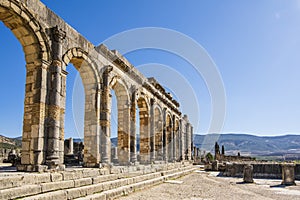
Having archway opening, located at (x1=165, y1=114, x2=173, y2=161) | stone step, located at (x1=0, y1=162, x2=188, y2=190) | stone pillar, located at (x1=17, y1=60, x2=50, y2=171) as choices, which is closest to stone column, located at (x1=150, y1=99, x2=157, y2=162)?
archway opening, located at (x1=165, y1=114, x2=173, y2=161)

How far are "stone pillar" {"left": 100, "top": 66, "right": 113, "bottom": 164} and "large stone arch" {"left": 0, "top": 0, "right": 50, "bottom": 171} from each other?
3.09m

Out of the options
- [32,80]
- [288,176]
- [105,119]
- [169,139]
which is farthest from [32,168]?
[169,139]

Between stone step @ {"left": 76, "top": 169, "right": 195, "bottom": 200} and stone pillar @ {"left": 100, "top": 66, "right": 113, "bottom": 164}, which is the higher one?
stone pillar @ {"left": 100, "top": 66, "right": 113, "bottom": 164}

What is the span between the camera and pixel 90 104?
10062 mm

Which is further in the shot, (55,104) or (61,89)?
(61,89)

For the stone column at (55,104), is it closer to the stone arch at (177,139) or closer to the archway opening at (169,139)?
the archway opening at (169,139)

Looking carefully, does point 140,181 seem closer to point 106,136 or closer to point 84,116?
point 106,136

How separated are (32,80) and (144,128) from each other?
967 centimetres

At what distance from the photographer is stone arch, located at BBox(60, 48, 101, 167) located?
952 centimetres

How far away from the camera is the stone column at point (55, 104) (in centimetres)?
724

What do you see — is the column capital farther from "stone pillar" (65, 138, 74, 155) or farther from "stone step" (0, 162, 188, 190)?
"stone pillar" (65, 138, 74, 155)

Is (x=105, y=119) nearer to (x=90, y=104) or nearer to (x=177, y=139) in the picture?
(x=90, y=104)

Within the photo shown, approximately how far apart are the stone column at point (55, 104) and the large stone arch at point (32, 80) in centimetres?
17

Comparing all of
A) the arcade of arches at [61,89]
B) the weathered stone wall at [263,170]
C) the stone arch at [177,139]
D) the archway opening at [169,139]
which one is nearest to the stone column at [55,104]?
the arcade of arches at [61,89]
